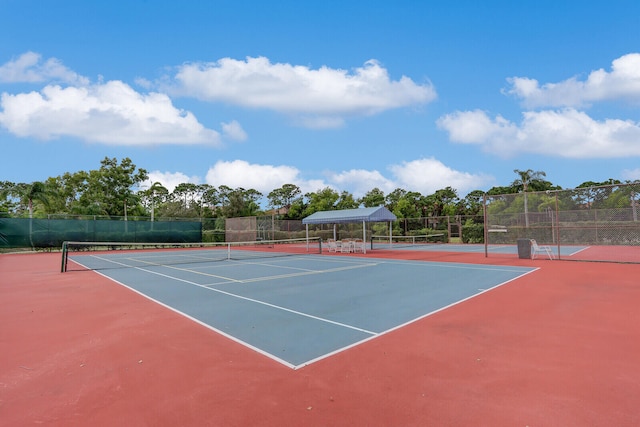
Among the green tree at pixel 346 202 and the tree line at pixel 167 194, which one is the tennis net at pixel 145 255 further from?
the green tree at pixel 346 202

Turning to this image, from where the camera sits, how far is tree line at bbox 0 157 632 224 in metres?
42.1

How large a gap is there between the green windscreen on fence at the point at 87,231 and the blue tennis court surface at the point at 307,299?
1894cm

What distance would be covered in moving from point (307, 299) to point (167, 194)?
6571 cm

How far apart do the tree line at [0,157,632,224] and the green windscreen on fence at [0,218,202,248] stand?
494 centimetres

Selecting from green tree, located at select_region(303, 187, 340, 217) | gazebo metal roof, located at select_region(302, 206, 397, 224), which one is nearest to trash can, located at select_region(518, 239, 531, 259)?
gazebo metal roof, located at select_region(302, 206, 397, 224)

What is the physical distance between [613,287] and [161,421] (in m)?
11.2

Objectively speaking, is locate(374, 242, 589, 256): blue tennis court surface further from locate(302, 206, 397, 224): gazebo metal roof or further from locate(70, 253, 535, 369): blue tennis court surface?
locate(70, 253, 535, 369): blue tennis court surface

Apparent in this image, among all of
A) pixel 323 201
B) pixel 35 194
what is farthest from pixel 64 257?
pixel 323 201

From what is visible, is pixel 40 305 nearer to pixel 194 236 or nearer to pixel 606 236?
pixel 194 236

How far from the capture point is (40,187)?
35.7m

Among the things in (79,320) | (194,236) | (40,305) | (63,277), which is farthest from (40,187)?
(79,320)

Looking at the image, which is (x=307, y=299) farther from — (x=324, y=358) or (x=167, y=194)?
(x=167, y=194)

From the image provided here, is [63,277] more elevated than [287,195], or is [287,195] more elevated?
[287,195]

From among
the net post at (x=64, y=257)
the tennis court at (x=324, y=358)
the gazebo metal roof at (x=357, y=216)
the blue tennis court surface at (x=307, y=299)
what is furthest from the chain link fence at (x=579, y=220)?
the net post at (x=64, y=257)
